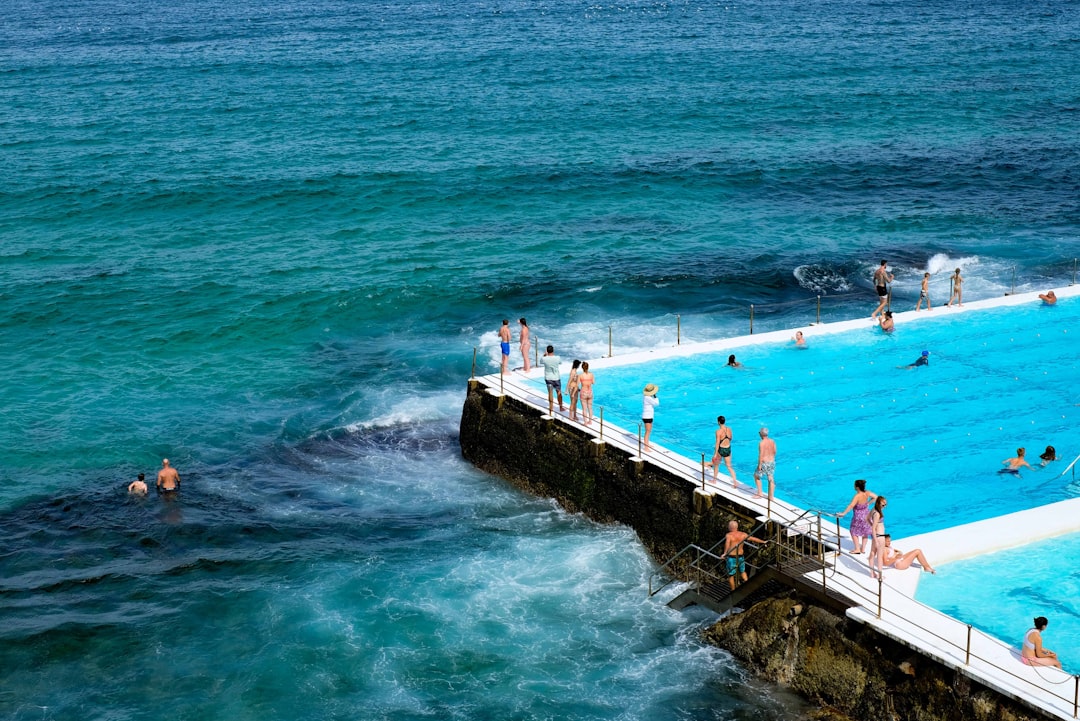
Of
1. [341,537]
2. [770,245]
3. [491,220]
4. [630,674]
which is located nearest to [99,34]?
[491,220]

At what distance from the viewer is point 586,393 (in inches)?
1097

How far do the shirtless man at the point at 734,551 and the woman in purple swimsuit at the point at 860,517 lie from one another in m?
1.76

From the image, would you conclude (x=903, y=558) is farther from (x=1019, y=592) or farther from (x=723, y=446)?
(x=723, y=446)

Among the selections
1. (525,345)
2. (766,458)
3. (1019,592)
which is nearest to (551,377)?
(525,345)

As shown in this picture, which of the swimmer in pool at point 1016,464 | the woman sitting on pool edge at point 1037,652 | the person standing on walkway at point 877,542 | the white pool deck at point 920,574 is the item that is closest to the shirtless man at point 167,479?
the white pool deck at point 920,574

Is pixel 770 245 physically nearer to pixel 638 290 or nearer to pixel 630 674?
pixel 638 290

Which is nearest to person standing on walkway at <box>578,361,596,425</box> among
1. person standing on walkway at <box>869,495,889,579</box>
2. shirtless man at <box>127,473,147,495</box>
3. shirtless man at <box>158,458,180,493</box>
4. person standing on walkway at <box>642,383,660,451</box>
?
person standing on walkway at <box>642,383,660,451</box>

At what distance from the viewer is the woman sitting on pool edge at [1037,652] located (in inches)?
706

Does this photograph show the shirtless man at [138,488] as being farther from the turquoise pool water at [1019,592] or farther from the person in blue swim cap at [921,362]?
the person in blue swim cap at [921,362]

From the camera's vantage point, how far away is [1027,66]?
88750 millimetres

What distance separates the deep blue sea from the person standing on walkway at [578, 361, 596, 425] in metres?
2.40

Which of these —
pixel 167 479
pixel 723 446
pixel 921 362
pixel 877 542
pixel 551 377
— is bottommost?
pixel 167 479

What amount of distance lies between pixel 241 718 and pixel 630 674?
258 inches

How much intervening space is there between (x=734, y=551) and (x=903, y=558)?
2.90m
